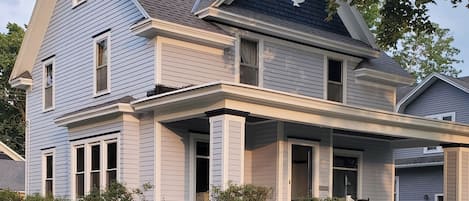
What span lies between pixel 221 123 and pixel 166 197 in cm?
288

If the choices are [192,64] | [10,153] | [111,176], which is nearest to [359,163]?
[192,64]

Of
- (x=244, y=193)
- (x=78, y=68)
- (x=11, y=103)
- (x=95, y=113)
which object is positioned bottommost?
(x=244, y=193)

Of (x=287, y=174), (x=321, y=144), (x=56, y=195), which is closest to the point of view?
(x=287, y=174)

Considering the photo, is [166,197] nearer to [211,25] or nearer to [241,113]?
[241,113]

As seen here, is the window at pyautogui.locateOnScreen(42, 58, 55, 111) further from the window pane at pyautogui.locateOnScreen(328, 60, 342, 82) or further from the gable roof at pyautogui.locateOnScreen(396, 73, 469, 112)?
the gable roof at pyautogui.locateOnScreen(396, 73, 469, 112)

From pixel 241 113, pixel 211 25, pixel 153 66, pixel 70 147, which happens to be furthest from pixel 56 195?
pixel 241 113

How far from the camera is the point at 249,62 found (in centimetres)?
1534

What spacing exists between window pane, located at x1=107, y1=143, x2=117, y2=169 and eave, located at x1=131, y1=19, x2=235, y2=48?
2.62 m

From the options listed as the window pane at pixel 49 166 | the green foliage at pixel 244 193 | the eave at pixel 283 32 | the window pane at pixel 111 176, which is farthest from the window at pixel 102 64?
the green foliage at pixel 244 193

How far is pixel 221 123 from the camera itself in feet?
37.2

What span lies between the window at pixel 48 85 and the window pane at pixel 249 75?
19.4 feet

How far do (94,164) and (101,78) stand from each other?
7.21 feet

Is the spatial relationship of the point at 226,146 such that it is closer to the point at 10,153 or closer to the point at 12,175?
the point at 12,175

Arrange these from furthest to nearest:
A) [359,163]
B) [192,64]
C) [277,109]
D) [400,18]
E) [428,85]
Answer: [428,85] < [359,163] < [192,64] < [400,18] < [277,109]
